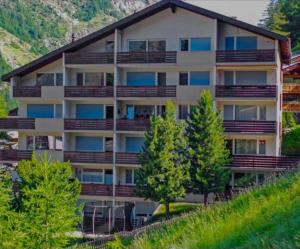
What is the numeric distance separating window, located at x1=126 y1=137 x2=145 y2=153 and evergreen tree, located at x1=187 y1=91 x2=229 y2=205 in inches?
215

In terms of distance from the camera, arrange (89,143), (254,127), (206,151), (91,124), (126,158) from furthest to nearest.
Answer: (89,143) → (91,124) → (126,158) → (254,127) → (206,151)

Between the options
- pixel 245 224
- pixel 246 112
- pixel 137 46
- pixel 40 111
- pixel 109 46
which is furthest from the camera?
pixel 40 111

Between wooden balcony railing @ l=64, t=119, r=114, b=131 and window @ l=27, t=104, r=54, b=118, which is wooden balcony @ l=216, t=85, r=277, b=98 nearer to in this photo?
wooden balcony railing @ l=64, t=119, r=114, b=131

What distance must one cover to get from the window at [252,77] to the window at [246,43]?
1407 mm

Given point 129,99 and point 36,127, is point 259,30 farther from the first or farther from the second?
point 36,127

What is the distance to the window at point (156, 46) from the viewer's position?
3847 centimetres

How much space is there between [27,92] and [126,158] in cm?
746

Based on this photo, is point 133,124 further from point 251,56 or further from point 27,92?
point 251,56

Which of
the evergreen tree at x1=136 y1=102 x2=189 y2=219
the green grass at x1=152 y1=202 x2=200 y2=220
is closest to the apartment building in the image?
the green grass at x1=152 y1=202 x2=200 y2=220

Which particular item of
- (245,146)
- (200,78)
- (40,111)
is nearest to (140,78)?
(200,78)

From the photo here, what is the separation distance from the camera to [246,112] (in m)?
37.1

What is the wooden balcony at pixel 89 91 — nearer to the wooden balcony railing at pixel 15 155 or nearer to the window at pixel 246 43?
the wooden balcony railing at pixel 15 155

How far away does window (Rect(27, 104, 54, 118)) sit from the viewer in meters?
40.2

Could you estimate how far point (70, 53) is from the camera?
127ft
